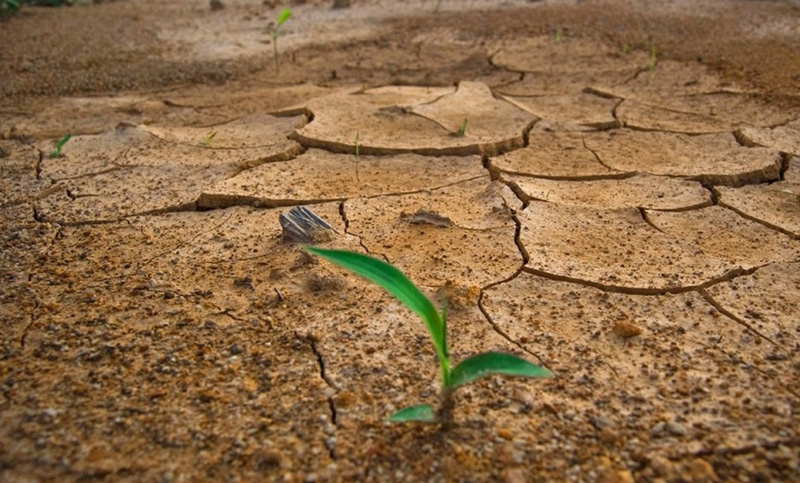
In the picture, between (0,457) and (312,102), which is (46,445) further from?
(312,102)

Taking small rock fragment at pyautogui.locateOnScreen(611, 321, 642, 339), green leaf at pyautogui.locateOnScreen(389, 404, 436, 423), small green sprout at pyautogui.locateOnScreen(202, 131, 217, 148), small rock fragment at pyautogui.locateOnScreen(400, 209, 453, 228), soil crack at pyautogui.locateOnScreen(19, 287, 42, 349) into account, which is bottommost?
soil crack at pyautogui.locateOnScreen(19, 287, 42, 349)

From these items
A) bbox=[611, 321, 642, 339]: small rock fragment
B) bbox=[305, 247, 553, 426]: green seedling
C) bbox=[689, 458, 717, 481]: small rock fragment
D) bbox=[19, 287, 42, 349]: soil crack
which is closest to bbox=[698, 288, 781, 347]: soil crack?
→ bbox=[611, 321, 642, 339]: small rock fragment

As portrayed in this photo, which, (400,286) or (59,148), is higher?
(400,286)

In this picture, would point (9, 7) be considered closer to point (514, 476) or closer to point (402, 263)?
point (402, 263)

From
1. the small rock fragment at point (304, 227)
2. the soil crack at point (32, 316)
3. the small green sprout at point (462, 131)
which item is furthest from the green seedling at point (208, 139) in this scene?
the soil crack at point (32, 316)

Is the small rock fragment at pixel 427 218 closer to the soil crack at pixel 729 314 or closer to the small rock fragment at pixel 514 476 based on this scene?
the soil crack at pixel 729 314

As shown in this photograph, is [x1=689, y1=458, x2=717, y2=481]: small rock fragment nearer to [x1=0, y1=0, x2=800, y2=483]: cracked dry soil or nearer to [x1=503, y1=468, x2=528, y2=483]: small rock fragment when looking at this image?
[x1=0, y1=0, x2=800, y2=483]: cracked dry soil

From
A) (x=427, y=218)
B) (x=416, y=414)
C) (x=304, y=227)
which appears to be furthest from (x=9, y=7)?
(x=416, y=414)
